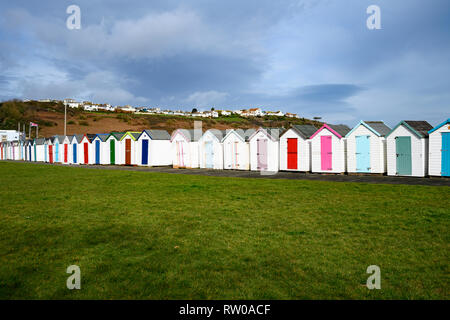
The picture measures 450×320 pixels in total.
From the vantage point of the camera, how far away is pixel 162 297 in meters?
3.76

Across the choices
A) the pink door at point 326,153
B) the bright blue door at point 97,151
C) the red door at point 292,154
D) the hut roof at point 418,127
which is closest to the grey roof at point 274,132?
the red door at point 292,154

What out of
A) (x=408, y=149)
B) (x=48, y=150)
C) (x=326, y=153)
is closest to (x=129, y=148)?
(x=48, y=150)

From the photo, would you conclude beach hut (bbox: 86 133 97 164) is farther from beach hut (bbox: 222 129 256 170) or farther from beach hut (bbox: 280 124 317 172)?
beach hut (bbox: 280 124 317 172)

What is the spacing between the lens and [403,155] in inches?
665

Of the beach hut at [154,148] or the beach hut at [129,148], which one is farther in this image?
the beach hut at [129,148]

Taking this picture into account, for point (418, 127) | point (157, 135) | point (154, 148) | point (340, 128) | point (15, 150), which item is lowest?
point (154, 148)

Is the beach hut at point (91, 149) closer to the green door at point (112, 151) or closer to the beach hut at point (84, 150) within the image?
the beach hut at point (84, 150)

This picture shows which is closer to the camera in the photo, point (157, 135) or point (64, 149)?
point (157, 135)

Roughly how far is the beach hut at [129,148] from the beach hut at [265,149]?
1255 cm

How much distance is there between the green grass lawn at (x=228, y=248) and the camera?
13.1ft

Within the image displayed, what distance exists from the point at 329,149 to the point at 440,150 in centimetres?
555

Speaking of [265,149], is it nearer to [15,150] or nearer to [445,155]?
[445,155]

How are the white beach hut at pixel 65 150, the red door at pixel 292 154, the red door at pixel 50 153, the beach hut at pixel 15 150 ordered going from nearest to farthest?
the red door at pixel 292 154 → the white beach hut at pixel 65 150 → the red door at pixel 50 153 → the beach hut at pixel 15 150

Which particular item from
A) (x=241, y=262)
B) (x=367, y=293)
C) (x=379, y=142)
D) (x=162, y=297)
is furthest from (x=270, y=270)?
(x=379, y=142)
